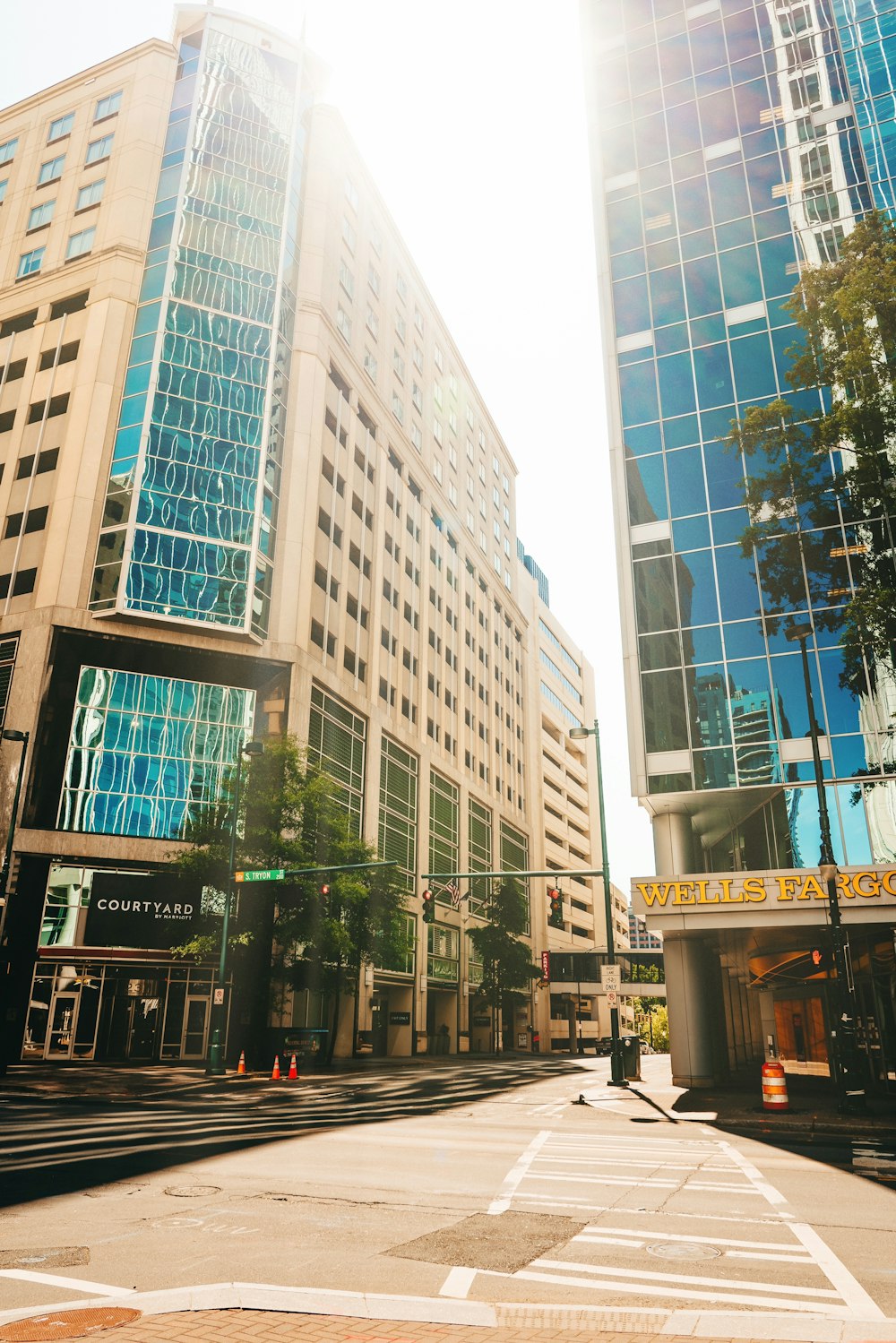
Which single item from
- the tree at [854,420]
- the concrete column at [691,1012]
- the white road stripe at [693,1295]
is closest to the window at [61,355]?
the tree at [854,420]

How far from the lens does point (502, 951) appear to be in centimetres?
6391

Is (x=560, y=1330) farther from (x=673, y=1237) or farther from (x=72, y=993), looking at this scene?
(x=72, y=993)

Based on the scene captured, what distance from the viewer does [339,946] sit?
3503 centimetres

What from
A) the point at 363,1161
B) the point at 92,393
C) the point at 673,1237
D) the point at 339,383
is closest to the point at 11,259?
the point at 92,393

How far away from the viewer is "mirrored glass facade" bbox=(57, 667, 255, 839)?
129 feet

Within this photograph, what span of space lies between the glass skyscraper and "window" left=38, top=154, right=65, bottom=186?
30755 mm

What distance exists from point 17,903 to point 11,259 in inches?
1432

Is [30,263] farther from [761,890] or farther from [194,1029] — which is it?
[761,890]

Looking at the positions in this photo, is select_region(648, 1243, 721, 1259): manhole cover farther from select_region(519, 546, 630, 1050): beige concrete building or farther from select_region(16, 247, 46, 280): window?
select_region(519, 546, 630, 1050): beige concrete building

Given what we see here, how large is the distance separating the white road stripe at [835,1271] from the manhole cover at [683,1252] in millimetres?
841

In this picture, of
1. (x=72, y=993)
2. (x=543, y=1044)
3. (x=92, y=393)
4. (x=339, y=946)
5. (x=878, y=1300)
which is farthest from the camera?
(x=543, y=1044)

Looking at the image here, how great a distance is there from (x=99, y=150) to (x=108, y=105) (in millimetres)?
3054

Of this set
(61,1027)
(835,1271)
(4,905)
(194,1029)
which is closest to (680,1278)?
(835,1271)

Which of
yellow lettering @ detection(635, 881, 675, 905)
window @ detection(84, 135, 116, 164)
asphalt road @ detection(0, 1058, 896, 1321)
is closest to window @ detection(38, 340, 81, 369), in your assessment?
window @ detection(84, 135, 116, 164)
